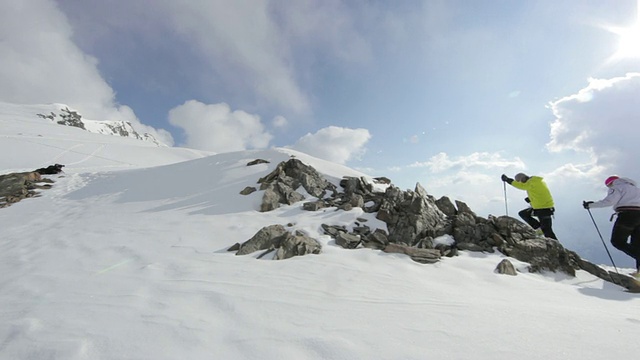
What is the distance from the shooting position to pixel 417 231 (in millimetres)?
8070

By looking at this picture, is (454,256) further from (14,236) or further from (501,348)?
(14,236)

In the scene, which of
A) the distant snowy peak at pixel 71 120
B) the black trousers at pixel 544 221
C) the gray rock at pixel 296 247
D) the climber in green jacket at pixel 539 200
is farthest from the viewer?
the distant snowy peak at pixel 71 120

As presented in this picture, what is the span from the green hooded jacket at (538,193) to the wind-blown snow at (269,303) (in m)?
2.79

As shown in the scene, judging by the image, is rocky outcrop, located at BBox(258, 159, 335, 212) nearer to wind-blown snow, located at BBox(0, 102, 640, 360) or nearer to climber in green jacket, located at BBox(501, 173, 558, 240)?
wind-blown snow, located at BBox(0, 102, 640, 360)

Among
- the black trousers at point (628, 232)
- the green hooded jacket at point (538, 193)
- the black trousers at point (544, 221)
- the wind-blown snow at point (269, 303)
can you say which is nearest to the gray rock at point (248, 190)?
the wind-blown snow at point (269, 303)

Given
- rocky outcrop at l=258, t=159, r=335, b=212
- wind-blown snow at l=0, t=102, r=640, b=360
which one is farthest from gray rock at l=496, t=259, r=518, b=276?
rocky outcrop at l=258, t=159, r=335, b=212

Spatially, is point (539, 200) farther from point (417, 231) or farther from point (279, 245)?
point (279, 245)

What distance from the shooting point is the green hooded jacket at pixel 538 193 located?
870cm

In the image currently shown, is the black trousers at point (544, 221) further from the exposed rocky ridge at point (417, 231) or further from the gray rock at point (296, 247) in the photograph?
the gray rock at point (296, 247)

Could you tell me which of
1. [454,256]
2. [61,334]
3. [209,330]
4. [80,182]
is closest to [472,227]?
[454,256]

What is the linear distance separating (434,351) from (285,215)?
23.9ft

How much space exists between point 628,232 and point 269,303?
9.15m

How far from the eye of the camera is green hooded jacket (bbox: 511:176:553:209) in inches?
342

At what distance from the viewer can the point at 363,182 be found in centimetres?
1180
